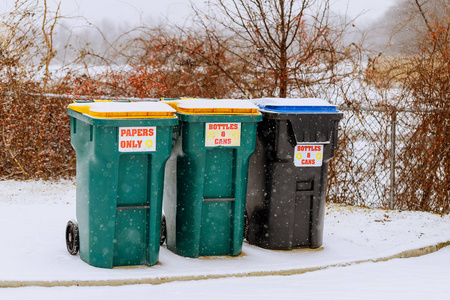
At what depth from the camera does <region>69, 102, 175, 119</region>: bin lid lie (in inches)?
201

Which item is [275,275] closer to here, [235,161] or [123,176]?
[235,161]

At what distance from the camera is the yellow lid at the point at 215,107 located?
5.51m

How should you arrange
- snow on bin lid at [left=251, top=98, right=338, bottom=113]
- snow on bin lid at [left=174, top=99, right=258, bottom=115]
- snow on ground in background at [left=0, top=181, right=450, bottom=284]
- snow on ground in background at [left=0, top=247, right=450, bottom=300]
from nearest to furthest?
snow on ground in background at [left=0, top=247, right=450, bottom=300], snow on ground in background at [left=0, top=181, right=450, bottom=284], snow on bin lid at [left=174, top=99, right=258, bottom=115], snow on bin lid at [left=251, top=98, right=338, bottom=113]

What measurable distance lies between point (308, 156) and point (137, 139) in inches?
67.3

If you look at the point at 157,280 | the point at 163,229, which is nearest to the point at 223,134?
the point at 163,229

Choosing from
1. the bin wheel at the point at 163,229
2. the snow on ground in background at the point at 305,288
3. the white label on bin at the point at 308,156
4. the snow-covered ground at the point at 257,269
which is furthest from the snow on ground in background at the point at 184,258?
the white label on bin at the point at 308,156

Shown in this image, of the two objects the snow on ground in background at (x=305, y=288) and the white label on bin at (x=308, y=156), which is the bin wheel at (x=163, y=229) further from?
the white label on bin at (x=308, y=156)

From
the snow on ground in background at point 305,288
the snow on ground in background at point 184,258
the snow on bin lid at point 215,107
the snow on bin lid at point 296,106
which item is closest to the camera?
the snow on ground in background at point 305,288

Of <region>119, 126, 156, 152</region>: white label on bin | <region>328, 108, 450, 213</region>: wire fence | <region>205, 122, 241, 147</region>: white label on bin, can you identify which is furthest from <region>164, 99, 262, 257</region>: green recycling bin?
<region>328, 108, 450, 213</region>: wire fence

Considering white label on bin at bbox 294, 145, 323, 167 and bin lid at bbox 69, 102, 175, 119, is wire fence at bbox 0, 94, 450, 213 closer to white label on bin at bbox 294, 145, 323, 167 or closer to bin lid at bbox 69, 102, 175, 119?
white label on bin at bbox 294, 145, 323, 167

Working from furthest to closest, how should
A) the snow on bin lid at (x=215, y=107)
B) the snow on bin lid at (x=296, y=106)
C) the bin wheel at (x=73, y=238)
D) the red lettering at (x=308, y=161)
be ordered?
the red lettering at (x=308, y=161) → the snow on bin lid at (x=296, y=106) → the bin wheel at (x=73, y=238) → the snow on bin lid at (x=215, y=107)

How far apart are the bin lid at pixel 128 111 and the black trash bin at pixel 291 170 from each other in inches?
43.3

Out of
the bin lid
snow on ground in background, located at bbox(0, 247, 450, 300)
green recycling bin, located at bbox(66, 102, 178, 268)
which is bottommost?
snow on ground in background, located at bbox(0, 247, 450, 300)

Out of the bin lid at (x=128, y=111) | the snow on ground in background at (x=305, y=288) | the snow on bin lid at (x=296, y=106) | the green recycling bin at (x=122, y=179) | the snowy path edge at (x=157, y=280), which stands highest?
the snow on bin lid at (x=296, y=106)
